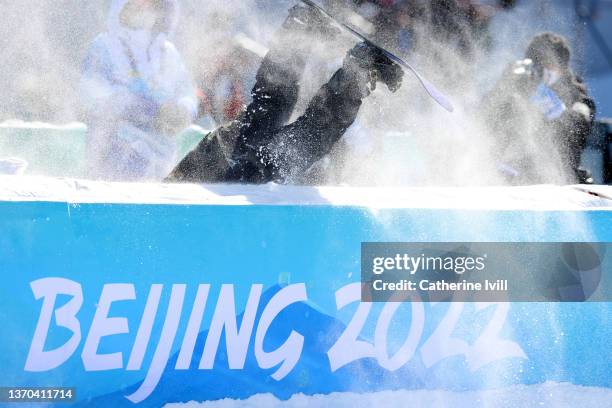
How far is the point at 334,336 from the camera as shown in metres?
2.31

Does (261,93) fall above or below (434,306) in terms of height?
above

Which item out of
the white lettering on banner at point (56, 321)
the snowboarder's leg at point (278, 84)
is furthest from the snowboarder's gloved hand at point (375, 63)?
the white lettering on banner at point (56, 321)

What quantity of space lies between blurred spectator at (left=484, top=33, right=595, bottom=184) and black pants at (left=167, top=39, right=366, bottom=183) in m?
1.45

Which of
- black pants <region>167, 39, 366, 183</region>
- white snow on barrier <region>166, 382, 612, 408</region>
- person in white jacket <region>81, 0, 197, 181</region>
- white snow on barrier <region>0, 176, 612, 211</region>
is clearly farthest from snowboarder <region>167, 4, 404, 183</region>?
white snow on barrier <region>166, 382, 612, 408</region>

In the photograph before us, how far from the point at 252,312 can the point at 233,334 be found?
83mm

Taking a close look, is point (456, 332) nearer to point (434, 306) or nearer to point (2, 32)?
point (434, 306)

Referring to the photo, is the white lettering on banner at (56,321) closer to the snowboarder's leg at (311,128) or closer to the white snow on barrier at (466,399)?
the white snow on barrier at (466,399)

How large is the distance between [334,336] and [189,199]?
0.58 meters

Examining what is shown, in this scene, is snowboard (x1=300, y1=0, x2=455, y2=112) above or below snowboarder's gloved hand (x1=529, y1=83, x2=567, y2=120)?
below

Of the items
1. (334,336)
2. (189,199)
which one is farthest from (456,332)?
(189,199)

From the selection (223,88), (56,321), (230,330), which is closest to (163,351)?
(230,330)

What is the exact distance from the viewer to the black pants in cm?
350

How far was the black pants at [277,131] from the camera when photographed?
3.50 metres

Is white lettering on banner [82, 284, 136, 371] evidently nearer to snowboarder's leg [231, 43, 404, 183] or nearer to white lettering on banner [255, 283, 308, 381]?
white lettering on banner [255, 283, 308, 381]
